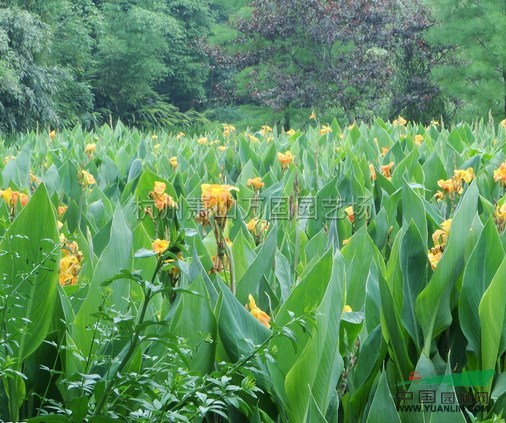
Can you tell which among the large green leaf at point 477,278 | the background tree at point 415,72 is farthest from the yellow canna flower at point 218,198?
the background tree at point 415,72

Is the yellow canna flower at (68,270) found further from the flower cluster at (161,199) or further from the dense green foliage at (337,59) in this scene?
the dense green foliage at (337,59)

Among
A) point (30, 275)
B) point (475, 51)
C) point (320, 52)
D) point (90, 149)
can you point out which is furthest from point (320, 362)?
point (320, 52)

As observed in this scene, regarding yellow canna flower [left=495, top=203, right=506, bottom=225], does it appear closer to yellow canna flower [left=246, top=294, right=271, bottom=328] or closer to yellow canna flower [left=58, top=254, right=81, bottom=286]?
yellow canna flower [left=246, top=294, right=271, bottom=328]

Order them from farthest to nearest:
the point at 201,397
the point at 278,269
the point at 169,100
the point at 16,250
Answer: the point at 169,100
the point at 278,269
the point at 16,250
the point at 201,397

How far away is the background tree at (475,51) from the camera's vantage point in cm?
1962

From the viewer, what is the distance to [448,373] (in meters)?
1.00

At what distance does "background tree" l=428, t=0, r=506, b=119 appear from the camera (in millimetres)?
19625

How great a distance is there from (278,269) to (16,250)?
1.47ft

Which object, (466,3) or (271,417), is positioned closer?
(271,417)

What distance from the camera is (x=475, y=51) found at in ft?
66.0

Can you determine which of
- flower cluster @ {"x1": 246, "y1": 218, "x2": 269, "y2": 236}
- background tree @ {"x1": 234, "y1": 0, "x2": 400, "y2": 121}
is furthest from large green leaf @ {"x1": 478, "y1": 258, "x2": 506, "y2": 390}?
background tree @ {"x1": 234, "y1": 0, "x2": 400, "y2": 121}

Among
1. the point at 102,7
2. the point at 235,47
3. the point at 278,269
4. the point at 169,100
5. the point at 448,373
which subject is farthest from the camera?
the point at 169,100

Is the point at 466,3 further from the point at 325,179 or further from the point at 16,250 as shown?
the point at 16,250

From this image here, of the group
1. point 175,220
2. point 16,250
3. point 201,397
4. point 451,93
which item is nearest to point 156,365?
point 201,397
